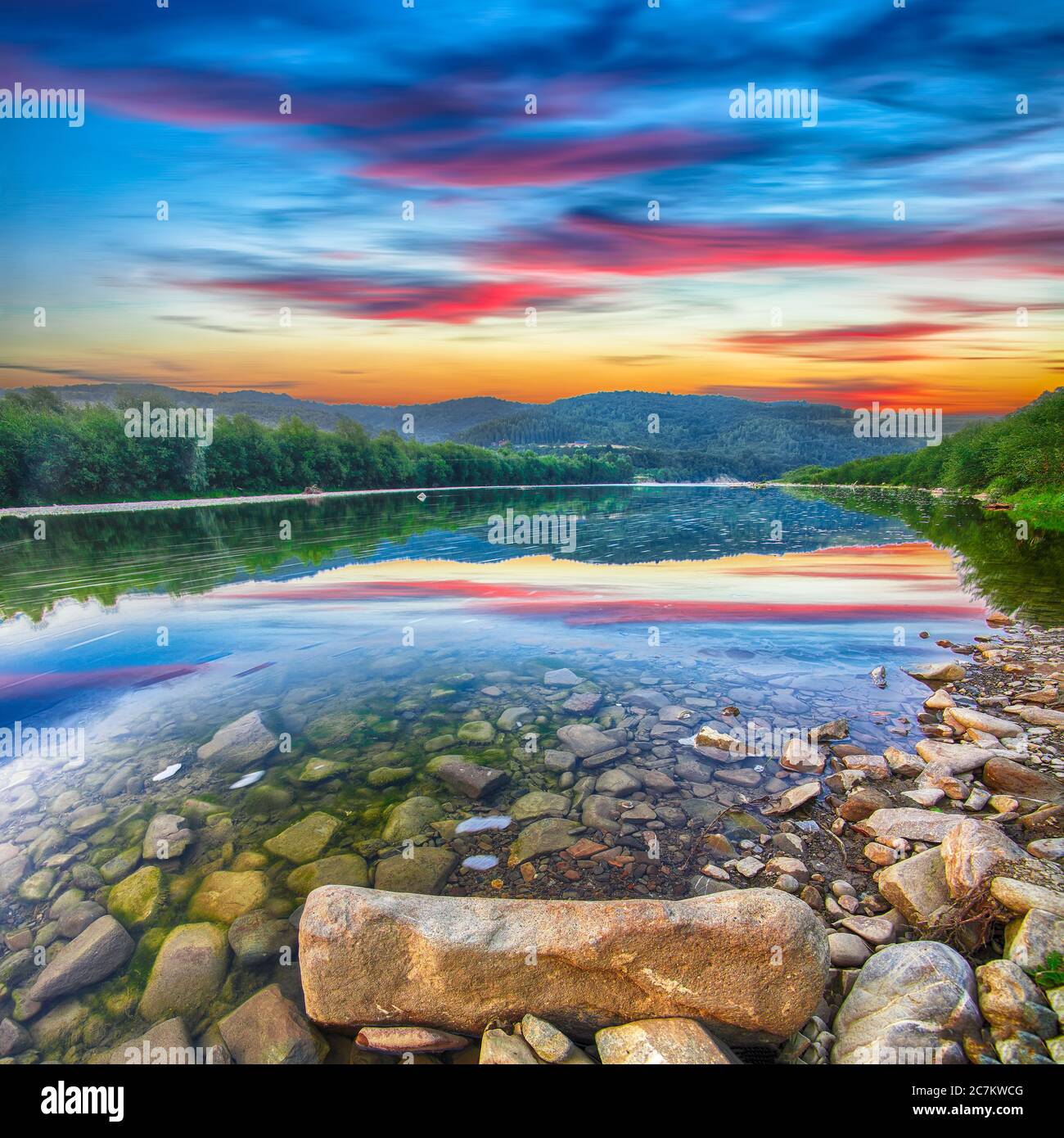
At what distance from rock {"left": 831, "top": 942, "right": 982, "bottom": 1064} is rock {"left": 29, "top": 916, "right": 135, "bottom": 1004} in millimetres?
6116

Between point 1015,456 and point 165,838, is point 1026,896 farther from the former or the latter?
point 1015,456

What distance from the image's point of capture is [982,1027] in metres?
4.33

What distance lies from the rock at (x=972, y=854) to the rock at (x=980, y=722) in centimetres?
404

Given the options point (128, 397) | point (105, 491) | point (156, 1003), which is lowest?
point (156, 1003)

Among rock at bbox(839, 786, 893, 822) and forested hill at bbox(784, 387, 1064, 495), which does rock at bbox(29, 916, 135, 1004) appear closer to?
rock at bbox(839, 786, 893, 822)

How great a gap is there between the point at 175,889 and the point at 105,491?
11016cm

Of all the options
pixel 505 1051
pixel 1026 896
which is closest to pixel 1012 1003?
pixel 1026 896

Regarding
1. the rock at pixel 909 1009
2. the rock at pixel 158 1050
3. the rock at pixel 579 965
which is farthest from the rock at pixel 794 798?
the rock at pixel 158 1050

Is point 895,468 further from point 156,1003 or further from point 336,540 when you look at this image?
point 156,1003

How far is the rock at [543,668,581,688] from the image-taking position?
12633 millimetres

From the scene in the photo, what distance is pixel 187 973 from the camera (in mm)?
5691

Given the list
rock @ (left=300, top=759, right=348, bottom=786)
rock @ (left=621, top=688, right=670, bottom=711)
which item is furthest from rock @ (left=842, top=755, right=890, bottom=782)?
rock @ (left=300, top=759, right=348, bottom=786)

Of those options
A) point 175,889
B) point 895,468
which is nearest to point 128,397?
point 175,889
